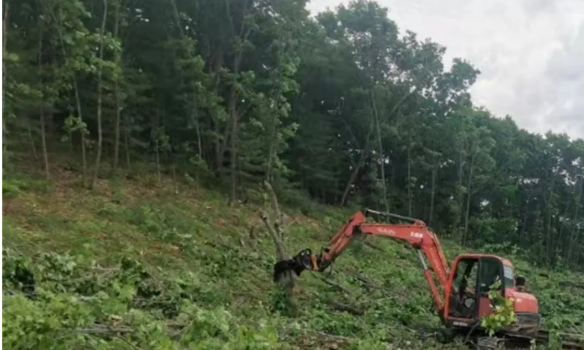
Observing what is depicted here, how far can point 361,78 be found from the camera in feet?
115

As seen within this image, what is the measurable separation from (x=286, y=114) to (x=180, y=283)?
48.4 ft

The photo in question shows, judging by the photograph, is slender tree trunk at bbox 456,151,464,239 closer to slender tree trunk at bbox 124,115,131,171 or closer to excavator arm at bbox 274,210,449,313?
slender tree trunk at bbox 124,115,131,171

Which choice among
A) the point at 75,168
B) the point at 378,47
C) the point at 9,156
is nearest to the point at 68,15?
the point at 9,156

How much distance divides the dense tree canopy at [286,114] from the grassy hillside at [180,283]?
2.53 m

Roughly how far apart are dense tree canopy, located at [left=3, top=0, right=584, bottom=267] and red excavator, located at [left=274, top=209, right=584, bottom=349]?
8.10 meters

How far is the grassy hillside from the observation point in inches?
203

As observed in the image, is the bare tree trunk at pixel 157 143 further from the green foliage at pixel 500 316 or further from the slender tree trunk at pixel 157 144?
the green foliage at pixel 500 316

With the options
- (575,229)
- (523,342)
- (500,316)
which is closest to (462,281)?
(523,342)

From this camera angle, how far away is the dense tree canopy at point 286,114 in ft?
62.3

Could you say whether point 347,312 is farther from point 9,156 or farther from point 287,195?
point 287,195

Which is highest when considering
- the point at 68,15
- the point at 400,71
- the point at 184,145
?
the point at 400,71

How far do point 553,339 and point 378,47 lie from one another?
972 inches

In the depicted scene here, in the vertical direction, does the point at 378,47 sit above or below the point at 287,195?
above

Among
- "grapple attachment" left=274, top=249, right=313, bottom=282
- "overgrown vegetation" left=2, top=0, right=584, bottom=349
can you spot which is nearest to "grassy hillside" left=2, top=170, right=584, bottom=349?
"overgrown vegetation" left=2, top=0, right=584, bottom=349
